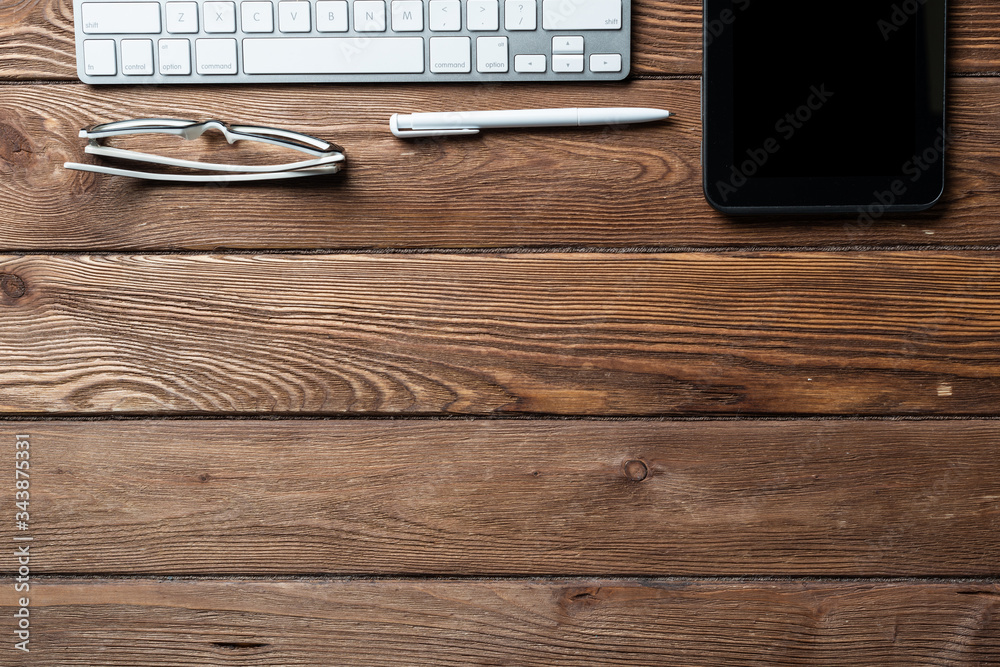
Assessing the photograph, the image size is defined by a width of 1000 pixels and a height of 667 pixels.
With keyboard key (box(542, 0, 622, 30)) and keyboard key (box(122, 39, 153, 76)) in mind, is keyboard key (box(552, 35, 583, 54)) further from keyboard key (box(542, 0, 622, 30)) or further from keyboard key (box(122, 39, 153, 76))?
keyboard key (box(122, 39, 153, 76))

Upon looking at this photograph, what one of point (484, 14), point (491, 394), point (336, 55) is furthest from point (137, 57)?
point (491, 394)

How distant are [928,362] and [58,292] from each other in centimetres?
65

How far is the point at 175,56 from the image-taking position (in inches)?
16.6

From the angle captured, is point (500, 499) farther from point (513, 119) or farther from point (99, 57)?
point (99, 57)

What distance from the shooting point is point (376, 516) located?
0.45 meters

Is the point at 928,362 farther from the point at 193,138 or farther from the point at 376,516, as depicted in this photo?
the point at 193,138

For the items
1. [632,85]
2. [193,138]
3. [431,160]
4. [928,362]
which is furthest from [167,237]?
[928,362]

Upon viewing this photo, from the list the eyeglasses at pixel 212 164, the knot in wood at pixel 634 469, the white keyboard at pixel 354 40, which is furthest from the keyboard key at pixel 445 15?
the knot in wood at pixel 634 469

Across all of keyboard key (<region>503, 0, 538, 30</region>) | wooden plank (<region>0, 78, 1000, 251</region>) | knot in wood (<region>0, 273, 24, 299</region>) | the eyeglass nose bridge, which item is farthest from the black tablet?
knot in wood (<region>0, 273, 24, 299</region>)

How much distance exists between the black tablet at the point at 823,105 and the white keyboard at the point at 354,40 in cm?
8

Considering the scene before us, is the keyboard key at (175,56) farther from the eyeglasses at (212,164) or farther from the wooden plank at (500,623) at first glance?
the wooden plank at (500,623)

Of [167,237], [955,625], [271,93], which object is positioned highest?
[271,93]

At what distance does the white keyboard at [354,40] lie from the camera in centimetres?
42

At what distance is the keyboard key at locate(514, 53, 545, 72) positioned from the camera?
0.42 meters
